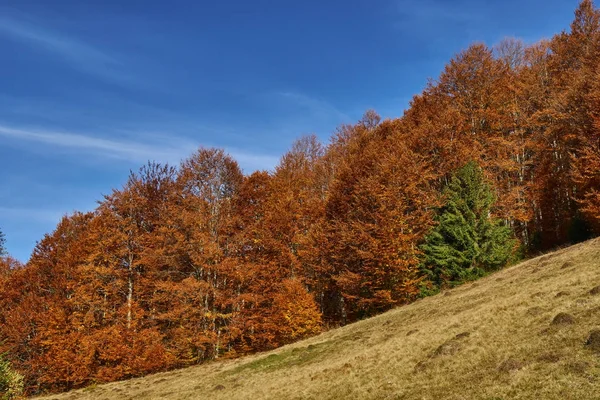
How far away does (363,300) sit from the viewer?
3803 cm

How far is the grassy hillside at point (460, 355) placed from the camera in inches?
453

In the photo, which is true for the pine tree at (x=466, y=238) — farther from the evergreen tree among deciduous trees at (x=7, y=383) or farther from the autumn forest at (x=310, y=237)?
the evergreen tree among deciduous trees at (x=7, y=383)

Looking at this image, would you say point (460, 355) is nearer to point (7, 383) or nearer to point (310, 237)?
point (310, 237)

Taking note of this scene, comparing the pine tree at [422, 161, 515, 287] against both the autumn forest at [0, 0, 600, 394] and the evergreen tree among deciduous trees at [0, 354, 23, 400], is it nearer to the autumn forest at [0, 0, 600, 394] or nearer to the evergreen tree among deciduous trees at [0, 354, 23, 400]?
the autumn forest at [0, 0, 600, 394]

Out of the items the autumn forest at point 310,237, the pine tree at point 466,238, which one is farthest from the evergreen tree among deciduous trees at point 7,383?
the pine tree at point 466,238

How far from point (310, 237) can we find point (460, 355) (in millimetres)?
31850

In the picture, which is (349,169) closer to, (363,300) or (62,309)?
(363,300)

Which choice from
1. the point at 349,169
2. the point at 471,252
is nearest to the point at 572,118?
the point at 471,252

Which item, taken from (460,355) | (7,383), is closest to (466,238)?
(460,355)

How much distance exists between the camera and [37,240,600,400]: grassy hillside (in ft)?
37.8

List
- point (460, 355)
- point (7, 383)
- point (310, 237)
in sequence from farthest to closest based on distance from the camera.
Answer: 1. point (310, 237)
2. point (7, 383)
3. point (460, 355)

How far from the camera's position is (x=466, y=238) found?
35625mm

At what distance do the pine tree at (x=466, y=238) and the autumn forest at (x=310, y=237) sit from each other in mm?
147

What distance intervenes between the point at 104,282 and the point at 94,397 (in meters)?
15.0
